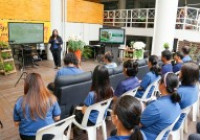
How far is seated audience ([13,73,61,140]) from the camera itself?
1833 millimetres

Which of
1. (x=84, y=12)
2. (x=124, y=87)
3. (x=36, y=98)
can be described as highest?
(x=84, y=12)

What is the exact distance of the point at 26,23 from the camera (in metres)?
7.87

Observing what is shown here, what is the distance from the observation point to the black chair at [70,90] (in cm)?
298

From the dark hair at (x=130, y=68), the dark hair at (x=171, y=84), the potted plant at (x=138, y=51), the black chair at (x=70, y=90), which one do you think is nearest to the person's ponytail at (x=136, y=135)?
the dark hair at (x=171, y=84)

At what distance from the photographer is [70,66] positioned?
3330mm

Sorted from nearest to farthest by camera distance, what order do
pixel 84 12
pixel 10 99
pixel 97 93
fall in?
pixel 97 93
pixel 10 99
pixel 84 12

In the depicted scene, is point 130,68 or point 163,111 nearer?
point 163,111

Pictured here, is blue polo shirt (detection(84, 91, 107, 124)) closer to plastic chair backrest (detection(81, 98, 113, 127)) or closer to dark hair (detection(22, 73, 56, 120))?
plastic chair backrest (detection(81, 98, 113, 127))

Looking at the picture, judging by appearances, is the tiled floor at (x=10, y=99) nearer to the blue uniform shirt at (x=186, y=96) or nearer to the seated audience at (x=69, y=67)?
the seated audience at (x=69, y=67)

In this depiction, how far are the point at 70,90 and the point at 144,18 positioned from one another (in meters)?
8.78

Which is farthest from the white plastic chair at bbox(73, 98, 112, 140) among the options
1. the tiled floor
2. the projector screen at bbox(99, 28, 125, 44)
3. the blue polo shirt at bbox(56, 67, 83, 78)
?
the projector screen at bbox(99, 28, 125, 44)

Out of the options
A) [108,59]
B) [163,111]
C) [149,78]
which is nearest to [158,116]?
[163,111]

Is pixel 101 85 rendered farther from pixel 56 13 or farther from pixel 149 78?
pixel 56 13

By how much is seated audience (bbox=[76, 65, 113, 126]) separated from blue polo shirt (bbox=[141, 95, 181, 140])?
719 mm
